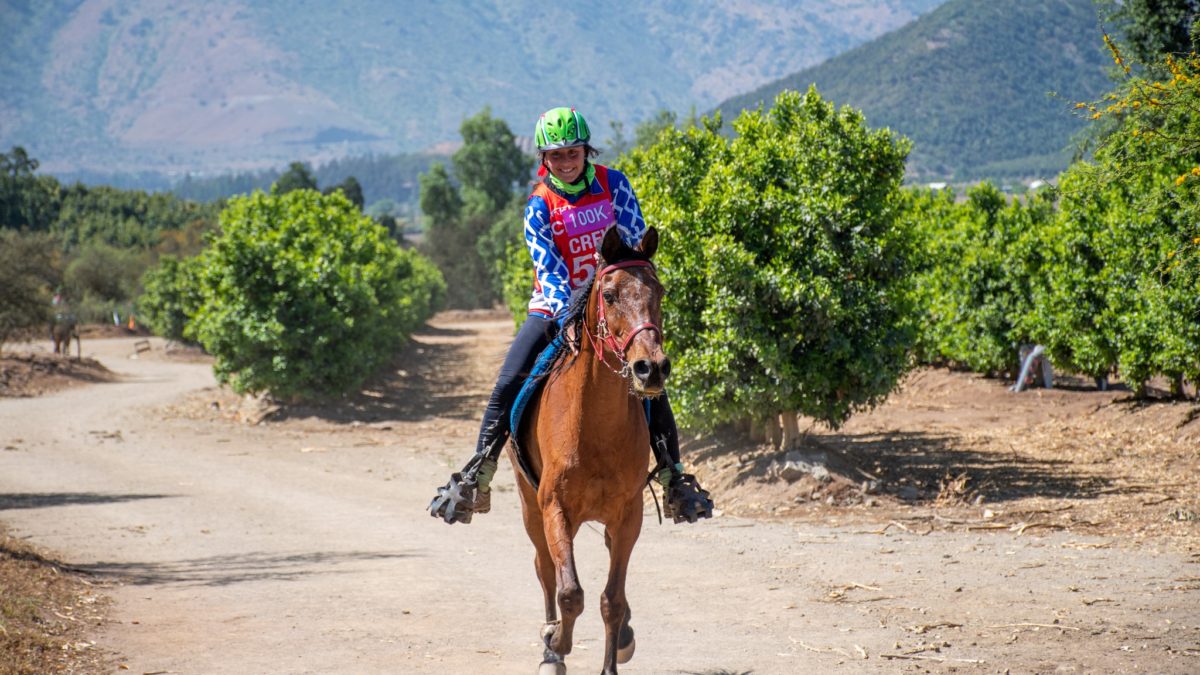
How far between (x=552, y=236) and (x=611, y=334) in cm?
165

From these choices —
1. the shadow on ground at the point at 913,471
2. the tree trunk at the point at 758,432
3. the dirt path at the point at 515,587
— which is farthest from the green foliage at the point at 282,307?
the tree trunk at the point at 758,432

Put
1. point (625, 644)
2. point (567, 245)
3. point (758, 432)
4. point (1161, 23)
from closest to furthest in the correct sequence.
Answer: point (625, 644) → point (567, 245) → point (758, 432) → point (1161, 23)

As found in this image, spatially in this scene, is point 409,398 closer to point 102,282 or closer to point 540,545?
point 540,545

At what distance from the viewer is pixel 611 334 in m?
6.59

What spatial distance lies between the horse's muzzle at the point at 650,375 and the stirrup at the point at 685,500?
2.23 m

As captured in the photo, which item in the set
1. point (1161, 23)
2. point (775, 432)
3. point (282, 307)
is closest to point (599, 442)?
point (775, 432)

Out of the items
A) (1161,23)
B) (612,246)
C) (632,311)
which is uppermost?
(1161,23)

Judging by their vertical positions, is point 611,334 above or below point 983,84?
below

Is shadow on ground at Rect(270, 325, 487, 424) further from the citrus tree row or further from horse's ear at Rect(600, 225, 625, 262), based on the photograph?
horse's ear at Rect(600, 225, 625, 262)

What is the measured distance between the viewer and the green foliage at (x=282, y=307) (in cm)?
2712

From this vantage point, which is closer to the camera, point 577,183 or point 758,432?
point 577,183

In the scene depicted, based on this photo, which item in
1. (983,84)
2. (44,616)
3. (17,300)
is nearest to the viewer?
(44,616)

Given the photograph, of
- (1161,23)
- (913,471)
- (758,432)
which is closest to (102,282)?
(758,432)

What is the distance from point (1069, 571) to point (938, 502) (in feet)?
13.2
